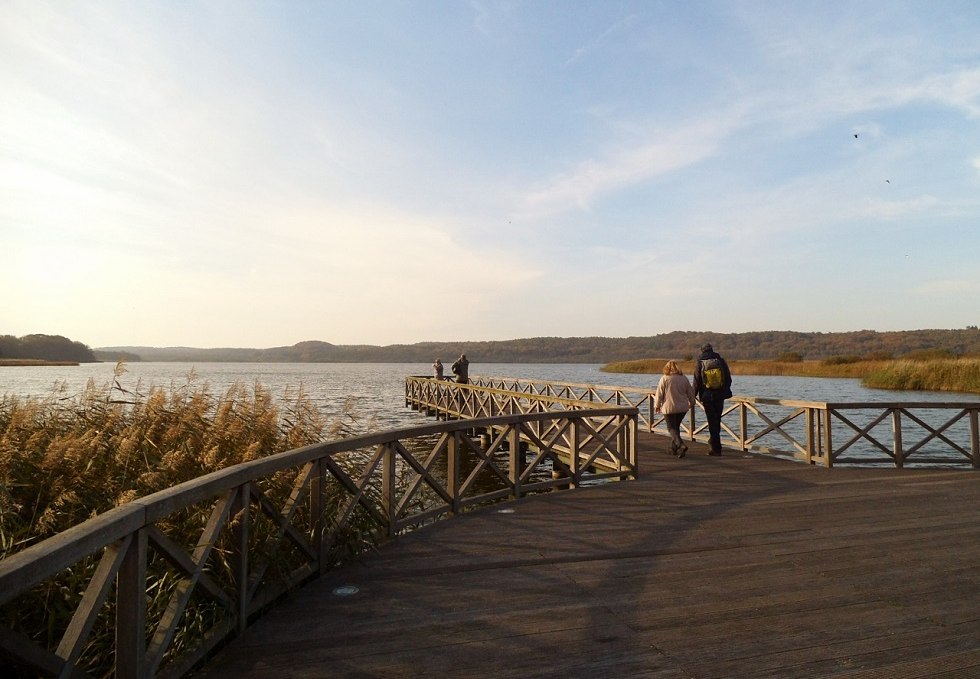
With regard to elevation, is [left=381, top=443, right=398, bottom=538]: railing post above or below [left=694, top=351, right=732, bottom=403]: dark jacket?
below

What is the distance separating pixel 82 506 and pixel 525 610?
9.24 feet

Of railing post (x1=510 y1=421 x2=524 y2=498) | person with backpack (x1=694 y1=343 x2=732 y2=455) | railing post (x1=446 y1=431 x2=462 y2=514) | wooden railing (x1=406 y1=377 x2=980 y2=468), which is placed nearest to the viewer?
railing post (x1=446 y1=431 x2=462 y2=514)

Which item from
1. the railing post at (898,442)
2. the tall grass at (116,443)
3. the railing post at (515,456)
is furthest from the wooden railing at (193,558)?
the railing post at (898,442)

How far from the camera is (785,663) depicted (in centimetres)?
278

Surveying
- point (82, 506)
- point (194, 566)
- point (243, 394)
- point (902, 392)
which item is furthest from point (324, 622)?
point (902, 392)

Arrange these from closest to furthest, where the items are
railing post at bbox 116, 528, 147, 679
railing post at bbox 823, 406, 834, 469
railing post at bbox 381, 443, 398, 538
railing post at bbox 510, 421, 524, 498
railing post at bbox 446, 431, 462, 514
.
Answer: railing post at bbox 116, 528, 147, 679, railing post at bbox 381, 443, 398, 538, railing post at bbox 446, 431, 462, 514, railing post at bbox 510, 421, 524, 498, railing post at bbox 823, 406, 834, 469

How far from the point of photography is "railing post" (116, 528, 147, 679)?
228cm

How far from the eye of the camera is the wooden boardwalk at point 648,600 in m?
2.80

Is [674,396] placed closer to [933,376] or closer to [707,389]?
[707,389]

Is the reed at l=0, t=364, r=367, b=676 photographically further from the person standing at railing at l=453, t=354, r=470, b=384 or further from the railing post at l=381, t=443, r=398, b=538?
the person standing at railing at l=453, t=354, r=470, b=384

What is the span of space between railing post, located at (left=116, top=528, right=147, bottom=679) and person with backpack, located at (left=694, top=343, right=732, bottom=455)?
835cm

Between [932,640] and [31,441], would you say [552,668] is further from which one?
[31,441]

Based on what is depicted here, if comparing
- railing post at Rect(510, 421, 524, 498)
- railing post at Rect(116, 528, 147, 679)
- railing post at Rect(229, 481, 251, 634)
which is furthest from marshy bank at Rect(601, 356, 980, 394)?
railing post at Rect(116, 528, 147, 679)

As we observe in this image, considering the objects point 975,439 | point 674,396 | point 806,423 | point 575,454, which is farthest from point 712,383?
point 975,439
